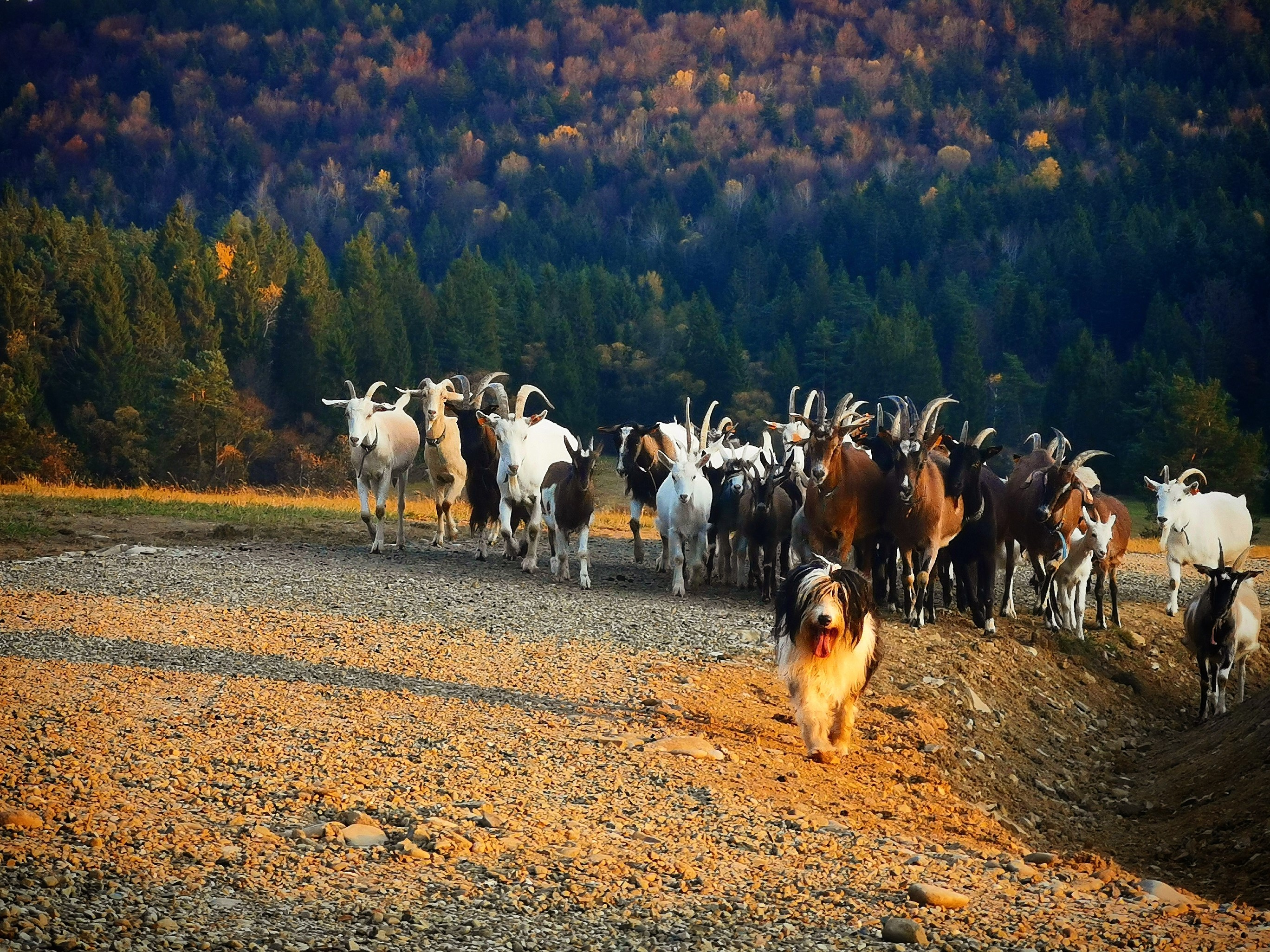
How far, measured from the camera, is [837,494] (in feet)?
47.4

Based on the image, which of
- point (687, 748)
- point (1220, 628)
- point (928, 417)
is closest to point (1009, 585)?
point (928, 417)

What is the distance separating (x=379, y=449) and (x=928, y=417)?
8126mm

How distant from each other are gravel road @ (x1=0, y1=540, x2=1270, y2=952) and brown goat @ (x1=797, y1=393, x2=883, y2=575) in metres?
1.35

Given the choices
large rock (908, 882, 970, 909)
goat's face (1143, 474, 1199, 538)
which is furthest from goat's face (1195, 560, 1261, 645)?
large rock (908, 882, 970, 909)

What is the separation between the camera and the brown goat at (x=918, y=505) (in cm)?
1423

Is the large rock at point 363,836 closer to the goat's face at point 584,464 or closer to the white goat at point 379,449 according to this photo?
the goat's face at point 584,464

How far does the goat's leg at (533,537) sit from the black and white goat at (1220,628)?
8028 millimetres

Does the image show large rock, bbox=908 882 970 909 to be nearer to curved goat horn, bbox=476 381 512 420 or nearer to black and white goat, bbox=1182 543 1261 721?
black and white goat, bbox=1182 543 1261 721

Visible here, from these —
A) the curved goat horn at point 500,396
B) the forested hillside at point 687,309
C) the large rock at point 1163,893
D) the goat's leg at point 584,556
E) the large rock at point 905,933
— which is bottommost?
the large rock at point 1163,893

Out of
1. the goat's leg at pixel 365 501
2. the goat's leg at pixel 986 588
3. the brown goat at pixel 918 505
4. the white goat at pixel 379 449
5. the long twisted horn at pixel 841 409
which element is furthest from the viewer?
the goat's leg at pixel 365 501

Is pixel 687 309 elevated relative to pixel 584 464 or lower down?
elevated

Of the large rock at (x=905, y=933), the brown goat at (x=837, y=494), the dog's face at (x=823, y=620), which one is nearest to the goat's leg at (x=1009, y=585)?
the brown goat at (x=837, y=494)

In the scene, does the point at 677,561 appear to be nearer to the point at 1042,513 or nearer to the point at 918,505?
the point at 918,505

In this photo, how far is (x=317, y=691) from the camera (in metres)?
9.65
